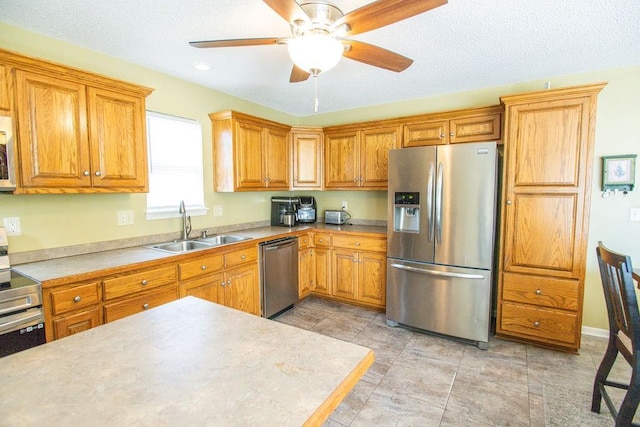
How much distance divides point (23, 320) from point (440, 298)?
2.98 m

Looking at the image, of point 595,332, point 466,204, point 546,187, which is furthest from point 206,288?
point 595,332

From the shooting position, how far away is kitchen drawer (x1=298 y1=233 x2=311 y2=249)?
11.9 ft

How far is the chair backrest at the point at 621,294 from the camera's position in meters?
1.47

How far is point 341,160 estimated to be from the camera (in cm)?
394

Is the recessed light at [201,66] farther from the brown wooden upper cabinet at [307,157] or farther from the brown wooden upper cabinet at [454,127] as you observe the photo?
the brown wooden upper cabinet at [454,127]

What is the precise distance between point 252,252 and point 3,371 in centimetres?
220

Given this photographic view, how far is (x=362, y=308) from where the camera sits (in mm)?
3602

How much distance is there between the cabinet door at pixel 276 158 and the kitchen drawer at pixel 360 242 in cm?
97

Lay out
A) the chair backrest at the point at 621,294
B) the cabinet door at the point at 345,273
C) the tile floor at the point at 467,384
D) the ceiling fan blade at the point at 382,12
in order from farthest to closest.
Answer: the cabinet door at the point at 345,273 < the tile floor at the point at 467,384 < the chair backrest at the point at 621,294 < the ceiling fan blade at the point at 382,12

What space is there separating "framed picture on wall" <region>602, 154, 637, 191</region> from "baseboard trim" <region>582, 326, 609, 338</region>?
132cm

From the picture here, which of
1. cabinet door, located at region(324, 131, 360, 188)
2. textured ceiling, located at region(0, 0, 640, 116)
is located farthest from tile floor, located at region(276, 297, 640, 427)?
textured ceiling, located at region(0, 0, 640, 116)

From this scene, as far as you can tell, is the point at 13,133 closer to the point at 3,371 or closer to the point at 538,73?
the point at 3,371

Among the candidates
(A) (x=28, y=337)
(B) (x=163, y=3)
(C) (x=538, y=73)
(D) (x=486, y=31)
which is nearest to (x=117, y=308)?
(A) (x=28, y=337)

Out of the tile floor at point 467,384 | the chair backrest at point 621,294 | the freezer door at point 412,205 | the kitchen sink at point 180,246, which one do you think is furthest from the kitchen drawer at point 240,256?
the chair backrest at point 621,294
